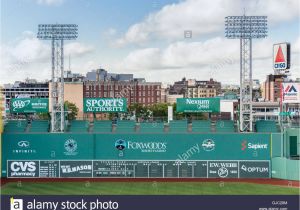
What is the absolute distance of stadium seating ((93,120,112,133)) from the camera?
28.7m

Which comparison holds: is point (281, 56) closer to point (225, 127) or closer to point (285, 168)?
point (225, 127)

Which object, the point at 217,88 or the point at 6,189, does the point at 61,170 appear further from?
the point at 217,88

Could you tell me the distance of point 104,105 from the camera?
2948cm

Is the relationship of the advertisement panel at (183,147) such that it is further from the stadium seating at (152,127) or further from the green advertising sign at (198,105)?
the green advertising sign at (198,105)

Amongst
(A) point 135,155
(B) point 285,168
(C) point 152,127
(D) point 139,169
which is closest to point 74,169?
(A) point 135,155

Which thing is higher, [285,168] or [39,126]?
[39,126]

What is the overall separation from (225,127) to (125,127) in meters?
5.33

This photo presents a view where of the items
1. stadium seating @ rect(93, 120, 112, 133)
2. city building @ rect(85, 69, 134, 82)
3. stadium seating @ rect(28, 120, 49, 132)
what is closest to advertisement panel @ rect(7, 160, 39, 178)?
stadium seating @ rect(28, 120, 49, 132)

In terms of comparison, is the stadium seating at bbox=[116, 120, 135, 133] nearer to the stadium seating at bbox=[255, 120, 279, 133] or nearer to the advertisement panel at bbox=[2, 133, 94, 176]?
the advertisement panel at bbox=[2, 133, 94, 176]

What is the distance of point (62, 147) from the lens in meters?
27.7

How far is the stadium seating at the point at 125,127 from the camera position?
1129 inches

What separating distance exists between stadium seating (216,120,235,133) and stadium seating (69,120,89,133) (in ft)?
23.1

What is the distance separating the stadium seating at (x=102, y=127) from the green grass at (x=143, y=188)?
307 centimetres

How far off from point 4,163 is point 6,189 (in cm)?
232
